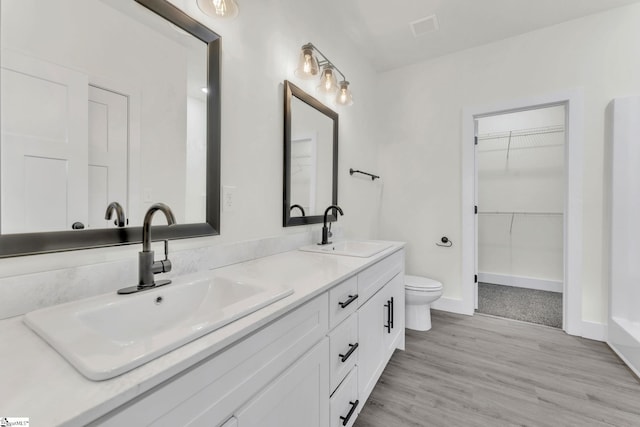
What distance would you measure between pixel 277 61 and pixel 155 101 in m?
0.82

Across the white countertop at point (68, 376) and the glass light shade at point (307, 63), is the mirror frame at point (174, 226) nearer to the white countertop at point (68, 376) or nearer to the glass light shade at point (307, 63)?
the white countertop at point (68, 376)

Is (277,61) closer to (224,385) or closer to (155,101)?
(155,101)

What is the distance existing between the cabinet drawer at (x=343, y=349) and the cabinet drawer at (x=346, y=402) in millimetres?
38

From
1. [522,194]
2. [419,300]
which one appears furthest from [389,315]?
[522,194]

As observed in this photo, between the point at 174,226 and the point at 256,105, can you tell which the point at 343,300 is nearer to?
the point at 174,226

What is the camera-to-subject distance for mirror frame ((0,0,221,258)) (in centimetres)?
75

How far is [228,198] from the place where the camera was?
4.33ft

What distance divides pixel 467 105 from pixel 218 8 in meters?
2.43

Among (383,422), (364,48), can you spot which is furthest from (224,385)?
(364,48)

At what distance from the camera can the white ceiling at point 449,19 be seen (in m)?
2.07

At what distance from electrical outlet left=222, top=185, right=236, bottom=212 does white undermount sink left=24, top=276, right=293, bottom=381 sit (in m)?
0.41

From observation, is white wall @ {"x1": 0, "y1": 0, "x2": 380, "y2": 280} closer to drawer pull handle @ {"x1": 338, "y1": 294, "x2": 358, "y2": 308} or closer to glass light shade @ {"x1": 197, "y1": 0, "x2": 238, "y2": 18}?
glass light shade @ {"x1": 197, "y1": 0, "x2": 238, "y2": 18}

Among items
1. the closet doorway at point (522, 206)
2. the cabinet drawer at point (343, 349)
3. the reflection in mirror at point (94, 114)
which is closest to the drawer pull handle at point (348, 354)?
the cabinet drawer at point (343, 349)

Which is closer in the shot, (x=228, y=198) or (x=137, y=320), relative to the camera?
(x=137, y=320)
